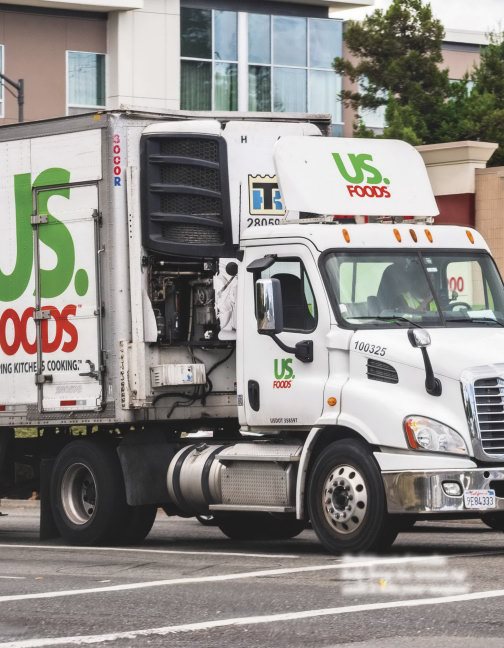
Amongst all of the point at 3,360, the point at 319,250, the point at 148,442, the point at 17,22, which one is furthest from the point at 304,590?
the point at 17,22

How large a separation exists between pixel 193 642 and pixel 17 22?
40681mm

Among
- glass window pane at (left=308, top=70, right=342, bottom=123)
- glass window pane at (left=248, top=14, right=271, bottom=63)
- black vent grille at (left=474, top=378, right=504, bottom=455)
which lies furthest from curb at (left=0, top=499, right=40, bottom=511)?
glass window pane at (left=308, top=70, right=342, bottom=123)

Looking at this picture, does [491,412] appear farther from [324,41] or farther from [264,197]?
[324,41]

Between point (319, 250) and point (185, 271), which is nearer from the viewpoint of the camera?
point (319, 250)

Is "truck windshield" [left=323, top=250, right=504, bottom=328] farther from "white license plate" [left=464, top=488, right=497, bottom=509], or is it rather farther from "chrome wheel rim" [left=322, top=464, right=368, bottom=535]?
"white license plate" [left=464, top=488, right=497, bottom=509]

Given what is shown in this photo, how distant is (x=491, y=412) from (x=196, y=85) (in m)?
39.0

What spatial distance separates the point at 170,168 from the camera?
16.3 m

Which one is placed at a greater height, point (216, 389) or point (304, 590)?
point (216, 389)

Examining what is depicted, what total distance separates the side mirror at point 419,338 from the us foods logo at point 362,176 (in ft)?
6.05

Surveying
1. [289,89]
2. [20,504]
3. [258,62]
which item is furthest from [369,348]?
[289,89]

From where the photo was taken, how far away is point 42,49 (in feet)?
161

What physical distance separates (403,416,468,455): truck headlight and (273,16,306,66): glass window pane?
40671 millimetres

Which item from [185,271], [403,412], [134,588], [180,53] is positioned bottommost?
[134,588]

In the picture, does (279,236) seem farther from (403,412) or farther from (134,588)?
(134,588)
